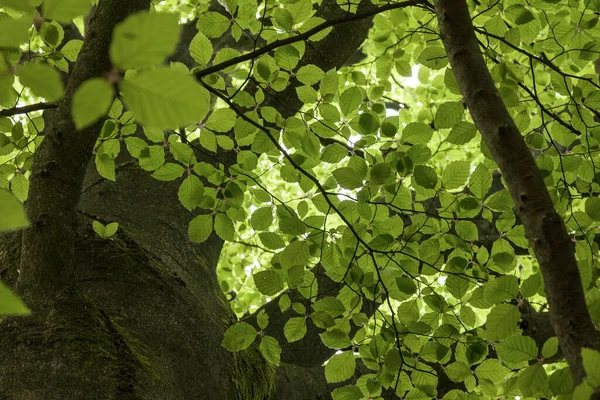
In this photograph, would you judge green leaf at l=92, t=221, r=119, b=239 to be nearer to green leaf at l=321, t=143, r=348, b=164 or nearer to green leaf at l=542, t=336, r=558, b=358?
green leaf at l=321, t=143, r=348, b=164

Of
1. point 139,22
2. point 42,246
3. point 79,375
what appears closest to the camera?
point 139,22

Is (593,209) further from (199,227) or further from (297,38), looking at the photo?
(199,227)

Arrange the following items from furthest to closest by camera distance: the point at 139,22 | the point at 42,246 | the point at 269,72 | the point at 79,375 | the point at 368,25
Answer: the point at 368,25
the point at 269,72
the point at 42,246
the point at 79,375
the point at 139,22

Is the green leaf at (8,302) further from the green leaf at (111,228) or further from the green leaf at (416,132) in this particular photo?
the green leaf at (416,132)

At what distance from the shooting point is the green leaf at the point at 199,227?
231cm

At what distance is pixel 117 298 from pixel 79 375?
480 millimetres

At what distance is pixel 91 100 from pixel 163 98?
0.36 feet

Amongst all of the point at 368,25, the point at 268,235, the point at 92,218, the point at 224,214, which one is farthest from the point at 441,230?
the point at 368,25

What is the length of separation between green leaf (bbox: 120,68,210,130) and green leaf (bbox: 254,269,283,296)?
1.54 metres

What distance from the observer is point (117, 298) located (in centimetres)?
217

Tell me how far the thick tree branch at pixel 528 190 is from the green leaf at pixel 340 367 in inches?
51.8

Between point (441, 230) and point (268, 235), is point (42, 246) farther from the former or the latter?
point (441, 230)

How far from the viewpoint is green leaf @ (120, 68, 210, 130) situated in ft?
1.99

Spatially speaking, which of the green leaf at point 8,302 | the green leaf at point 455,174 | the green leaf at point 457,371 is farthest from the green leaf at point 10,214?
the green leaf at point 457,371
